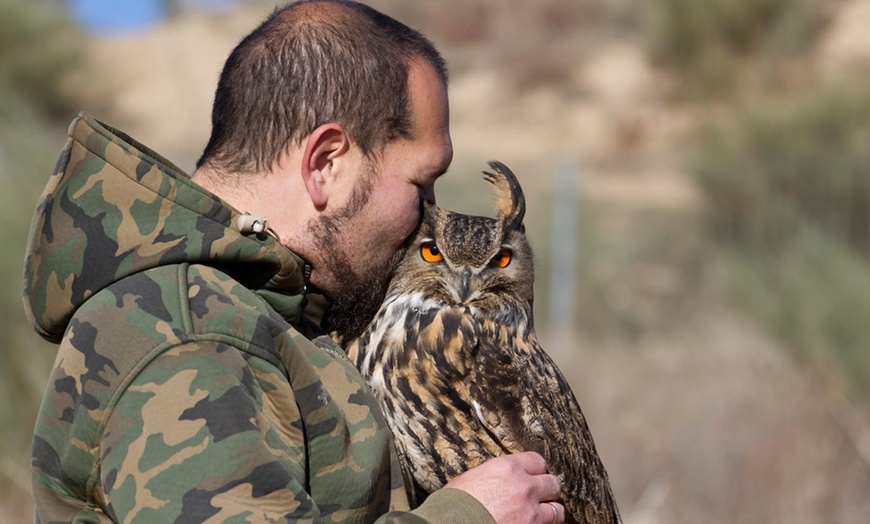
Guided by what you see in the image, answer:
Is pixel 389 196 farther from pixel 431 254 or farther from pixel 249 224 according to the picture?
pixel 431 254

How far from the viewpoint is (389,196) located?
209 cm

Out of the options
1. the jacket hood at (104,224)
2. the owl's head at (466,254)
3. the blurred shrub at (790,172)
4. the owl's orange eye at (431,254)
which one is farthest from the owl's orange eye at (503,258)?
the blurred shrub at (790,172)

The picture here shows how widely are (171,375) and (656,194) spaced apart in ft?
55.2

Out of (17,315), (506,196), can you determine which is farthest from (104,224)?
(17,315)

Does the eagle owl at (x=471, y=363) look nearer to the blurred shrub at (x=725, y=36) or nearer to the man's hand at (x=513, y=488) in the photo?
the man's hand at (x=513, y=488)

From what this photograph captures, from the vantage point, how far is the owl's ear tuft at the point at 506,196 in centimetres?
272

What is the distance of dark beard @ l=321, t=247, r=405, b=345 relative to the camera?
7.21 ft

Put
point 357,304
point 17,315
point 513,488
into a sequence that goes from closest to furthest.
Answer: point 513,488 < point 357,304 < point 17,315

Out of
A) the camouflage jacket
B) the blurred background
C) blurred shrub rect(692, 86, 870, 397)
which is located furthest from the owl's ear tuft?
blurred shrub rect(692, 86, 870, 397)

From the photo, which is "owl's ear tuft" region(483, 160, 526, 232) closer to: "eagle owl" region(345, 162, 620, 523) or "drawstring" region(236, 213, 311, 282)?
"eagle owl" region(345, 162, 620, 523)

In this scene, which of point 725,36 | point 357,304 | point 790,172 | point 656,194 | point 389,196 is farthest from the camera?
point 725,36

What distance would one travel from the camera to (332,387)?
1842mm

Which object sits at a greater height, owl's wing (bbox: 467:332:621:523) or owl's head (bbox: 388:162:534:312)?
owl's head (bbox: 388:162:534:312)

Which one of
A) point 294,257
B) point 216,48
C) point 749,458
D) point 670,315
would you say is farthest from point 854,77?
point 216,48
